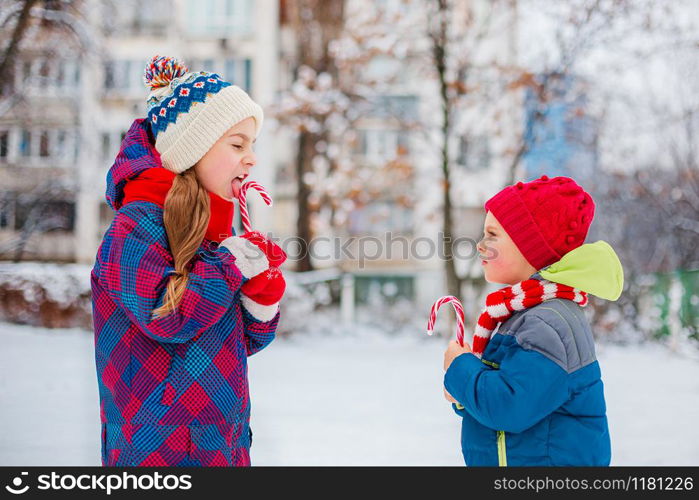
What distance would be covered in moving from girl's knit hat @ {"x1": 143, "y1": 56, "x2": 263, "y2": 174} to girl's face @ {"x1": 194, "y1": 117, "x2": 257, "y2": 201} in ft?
0.08

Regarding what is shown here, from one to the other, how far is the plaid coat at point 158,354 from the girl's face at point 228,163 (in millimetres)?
195

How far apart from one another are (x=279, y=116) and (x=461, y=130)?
2706 millimetres

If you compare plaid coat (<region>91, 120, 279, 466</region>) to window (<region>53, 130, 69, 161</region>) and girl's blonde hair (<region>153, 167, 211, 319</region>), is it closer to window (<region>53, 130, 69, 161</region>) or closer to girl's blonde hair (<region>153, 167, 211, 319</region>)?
girl's blonde hair (<region>153, 167, 211, 319</region>)

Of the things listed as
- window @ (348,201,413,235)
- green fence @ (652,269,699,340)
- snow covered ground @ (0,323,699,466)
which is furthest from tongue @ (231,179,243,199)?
window @ (348,201,413,235)

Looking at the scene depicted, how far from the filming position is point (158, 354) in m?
1.67

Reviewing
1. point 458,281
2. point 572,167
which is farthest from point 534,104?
point 572,167

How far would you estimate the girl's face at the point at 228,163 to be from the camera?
6.12 ft

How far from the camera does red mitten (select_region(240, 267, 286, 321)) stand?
175cm

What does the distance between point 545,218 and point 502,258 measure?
158 mm

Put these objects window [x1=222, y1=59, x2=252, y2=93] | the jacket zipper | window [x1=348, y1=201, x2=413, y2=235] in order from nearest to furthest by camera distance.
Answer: the jacket zipper < window [x1=348, y1=201, x2=413, y2=235] < window [x1=222, y1=59, x2=252, y2=93]

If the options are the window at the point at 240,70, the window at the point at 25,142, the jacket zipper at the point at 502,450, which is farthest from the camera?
the window at the point at 240,70

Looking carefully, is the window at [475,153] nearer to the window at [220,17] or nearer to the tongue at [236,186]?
the tongue at [236,186]

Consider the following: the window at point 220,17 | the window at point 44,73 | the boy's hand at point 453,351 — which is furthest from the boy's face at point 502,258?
the window at point 220,17

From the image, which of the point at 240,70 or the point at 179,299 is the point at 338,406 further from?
the point at 240,70
